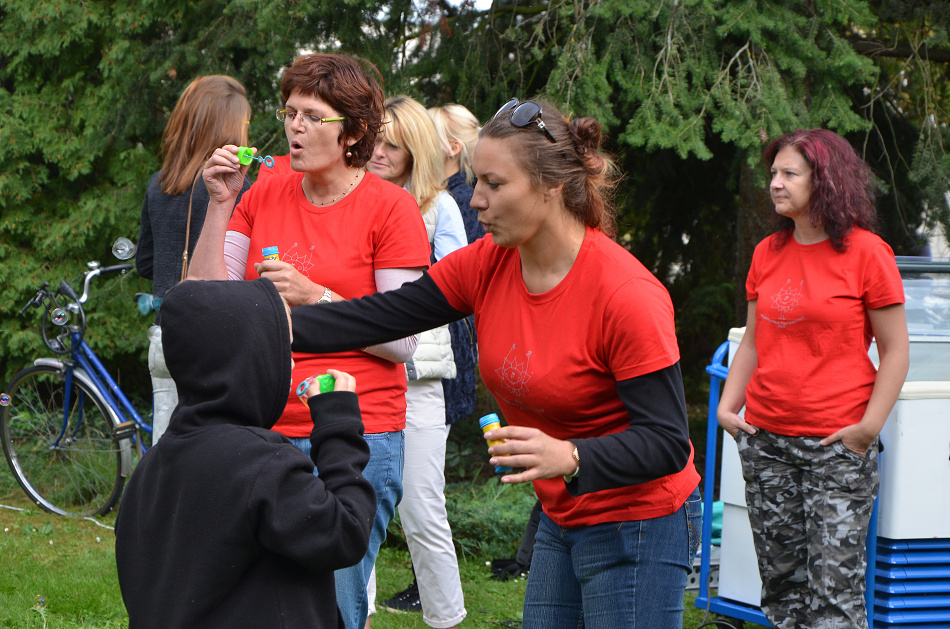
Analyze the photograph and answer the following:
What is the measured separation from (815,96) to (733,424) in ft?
8.25

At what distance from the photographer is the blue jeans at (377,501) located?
8.66 ft

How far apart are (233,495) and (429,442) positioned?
6.72 feet

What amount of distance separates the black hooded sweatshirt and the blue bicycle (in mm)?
4156

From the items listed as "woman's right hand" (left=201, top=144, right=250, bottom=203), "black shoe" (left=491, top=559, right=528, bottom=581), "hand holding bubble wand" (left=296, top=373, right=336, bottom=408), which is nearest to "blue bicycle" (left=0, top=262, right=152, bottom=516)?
"black shoe" (left=491, top=559, right=528, bottom=581)

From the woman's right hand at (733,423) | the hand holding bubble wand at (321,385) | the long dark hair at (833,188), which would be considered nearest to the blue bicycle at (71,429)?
the woman's right hand at (733,423)

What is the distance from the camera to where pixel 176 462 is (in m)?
1.77

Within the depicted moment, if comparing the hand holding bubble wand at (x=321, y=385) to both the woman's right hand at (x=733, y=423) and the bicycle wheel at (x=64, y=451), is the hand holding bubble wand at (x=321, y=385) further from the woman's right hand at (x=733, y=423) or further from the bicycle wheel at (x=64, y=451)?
the bicycle wheel at (x=64, y=451)

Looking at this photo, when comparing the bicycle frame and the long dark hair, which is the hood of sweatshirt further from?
the bicycle frame

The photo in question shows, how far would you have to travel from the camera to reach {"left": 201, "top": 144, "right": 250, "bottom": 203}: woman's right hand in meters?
2.87

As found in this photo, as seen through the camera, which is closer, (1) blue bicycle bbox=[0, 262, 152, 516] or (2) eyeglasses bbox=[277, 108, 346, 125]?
(2) eyeglasses bbox=[277, 108, 346, 125]

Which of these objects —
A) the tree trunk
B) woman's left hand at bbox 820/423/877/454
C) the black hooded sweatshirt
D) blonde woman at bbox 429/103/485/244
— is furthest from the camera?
the tree trunk

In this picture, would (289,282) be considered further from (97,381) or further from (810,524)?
(97,381)

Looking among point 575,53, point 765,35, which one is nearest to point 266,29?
point 575,53

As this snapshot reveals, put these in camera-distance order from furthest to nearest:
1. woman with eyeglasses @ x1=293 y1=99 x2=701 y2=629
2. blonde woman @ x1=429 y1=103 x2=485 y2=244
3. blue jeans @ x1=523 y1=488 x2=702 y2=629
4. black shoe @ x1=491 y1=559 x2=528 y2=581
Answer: black shoe @ x1=491 y1=559 x2=528 y2=581
blonde woman @ x1=429 y1=103 x2=485 y2=244
blue jeans @ x1=523 y1=488 x2=702 y2=629
woman with eyeglasses @ x1=293 y1=99 x2=701 y2=629
